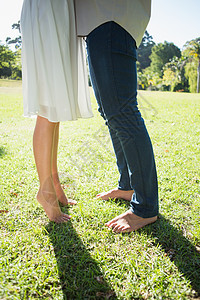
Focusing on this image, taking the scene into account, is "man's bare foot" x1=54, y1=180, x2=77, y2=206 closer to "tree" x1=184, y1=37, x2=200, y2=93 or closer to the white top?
the white top

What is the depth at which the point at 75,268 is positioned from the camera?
1.16m

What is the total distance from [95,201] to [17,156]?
1390 millimetres

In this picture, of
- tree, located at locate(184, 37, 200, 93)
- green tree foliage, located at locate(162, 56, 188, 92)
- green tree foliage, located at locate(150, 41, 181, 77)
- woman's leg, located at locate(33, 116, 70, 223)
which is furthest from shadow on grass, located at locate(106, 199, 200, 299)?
green tree foliage, located at locate(150, 41, 181, 77)

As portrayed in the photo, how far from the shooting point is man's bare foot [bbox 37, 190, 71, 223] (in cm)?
146

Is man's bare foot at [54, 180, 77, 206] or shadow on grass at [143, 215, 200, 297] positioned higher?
man's bare foot at [54, 180, 77, 206]

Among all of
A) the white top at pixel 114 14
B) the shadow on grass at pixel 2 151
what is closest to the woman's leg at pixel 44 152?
the white top at pixel 114 14

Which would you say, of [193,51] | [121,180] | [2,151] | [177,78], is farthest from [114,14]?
[177,78]

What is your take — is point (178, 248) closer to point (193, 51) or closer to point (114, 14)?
point (114, 14)

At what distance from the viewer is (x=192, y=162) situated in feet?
8.25

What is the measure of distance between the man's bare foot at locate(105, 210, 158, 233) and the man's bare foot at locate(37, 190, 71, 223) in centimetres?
29

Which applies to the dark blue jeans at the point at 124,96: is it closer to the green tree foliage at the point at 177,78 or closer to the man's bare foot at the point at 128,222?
the man's bare foot at the point at 128,222

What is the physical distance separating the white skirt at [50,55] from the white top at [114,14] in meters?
0.06

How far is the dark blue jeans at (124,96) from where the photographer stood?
3.94ft

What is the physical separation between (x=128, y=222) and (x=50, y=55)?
99 centimetres
